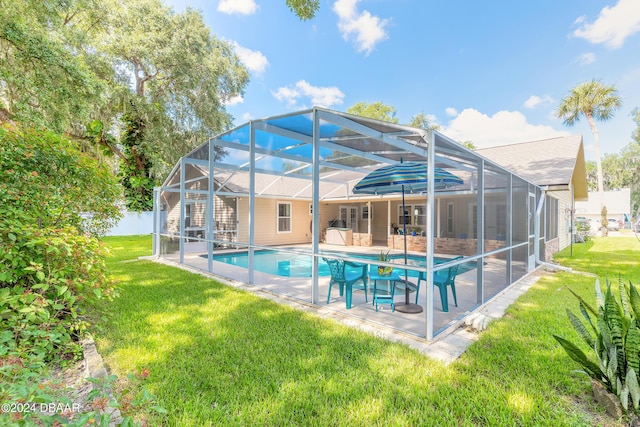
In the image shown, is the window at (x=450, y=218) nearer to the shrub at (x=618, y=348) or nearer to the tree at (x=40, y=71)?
the shrub at (x=618, y=348)

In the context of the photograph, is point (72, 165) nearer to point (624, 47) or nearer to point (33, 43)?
point (33, 43)

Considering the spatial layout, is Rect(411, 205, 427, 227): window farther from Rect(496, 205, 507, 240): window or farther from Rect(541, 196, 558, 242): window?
Rect(496, 205, 507, 240): window

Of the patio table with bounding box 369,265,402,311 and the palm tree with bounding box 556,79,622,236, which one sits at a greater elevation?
the palm tree with bounding box 556,79,622,236

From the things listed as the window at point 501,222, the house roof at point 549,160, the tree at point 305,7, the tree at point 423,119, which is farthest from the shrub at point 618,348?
the tree at point 423,119

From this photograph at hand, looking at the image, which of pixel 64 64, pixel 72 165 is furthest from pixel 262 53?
pixel 72 165

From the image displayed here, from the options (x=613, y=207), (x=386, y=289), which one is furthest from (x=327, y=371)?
(x=613, y=207)

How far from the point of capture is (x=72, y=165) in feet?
12.1

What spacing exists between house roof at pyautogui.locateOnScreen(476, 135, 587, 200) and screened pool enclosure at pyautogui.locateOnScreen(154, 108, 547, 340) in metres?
1.56

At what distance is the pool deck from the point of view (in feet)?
12.1

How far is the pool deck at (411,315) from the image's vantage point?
12.1 ft

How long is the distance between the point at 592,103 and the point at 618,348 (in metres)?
25.1

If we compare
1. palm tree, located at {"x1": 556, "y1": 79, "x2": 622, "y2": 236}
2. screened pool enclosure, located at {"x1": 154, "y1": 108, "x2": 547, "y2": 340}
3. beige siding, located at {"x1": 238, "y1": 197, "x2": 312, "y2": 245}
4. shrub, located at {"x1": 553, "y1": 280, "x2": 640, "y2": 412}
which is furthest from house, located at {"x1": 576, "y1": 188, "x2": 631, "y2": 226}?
shrub, located at {"x1": 553, "y1": 280, "x2": 640, "y2": 412}

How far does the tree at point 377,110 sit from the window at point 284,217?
19050mm

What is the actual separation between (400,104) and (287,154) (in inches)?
1081
